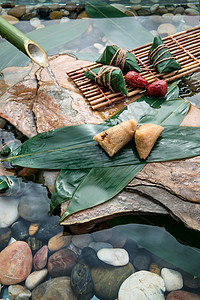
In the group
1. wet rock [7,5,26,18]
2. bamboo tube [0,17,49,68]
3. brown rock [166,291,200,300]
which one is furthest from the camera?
wet rock [7,5,26,18]

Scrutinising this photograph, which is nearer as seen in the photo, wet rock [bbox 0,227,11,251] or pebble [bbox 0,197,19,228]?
wet rock [bbox 0,227,11,251]

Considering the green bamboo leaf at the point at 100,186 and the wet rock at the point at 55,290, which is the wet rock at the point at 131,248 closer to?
the green bamboo leaf at the point at 100,186

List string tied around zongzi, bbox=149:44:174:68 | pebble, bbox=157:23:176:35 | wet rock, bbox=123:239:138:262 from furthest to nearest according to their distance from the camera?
1. pebble, bbox=157:23:176:35
2. string tied around zongzi, bbox=149:44:174:68
3. wet rock, bbox=123:239:138:262

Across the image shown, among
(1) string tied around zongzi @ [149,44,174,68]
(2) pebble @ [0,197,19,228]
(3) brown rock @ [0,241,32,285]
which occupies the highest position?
(1) string tied around zongzi @ [149,44,174,68]

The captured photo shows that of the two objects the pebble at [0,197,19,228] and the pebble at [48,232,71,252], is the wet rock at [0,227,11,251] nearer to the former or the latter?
the pebble at [0,197,19,228]

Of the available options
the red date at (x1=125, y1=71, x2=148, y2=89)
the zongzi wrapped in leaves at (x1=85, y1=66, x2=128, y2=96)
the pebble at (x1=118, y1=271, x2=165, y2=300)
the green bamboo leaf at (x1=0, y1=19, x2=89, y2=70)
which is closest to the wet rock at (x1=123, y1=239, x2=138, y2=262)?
the pebble at (x1=118, y1=271, x2=165, y2=300)

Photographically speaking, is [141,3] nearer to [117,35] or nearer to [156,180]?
[117,35]

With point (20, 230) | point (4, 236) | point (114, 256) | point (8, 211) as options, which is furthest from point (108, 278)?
point (8, 211)
